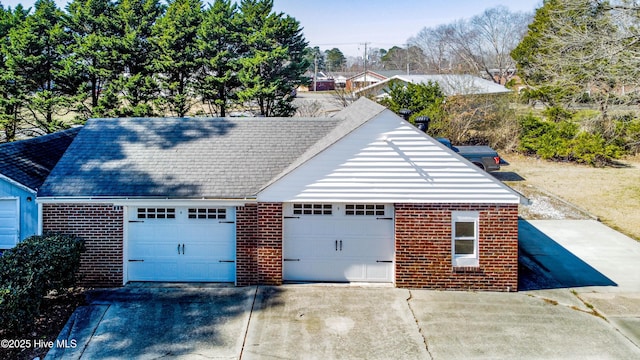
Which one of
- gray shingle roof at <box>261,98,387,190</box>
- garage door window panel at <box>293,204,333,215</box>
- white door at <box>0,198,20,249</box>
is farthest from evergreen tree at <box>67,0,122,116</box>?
garage door window panel at <box>293,204,333,215</box>

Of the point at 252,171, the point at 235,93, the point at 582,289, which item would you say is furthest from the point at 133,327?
the point at 235,93

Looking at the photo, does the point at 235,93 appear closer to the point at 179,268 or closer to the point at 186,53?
the point at 186,53

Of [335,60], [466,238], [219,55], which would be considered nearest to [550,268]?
[466,238]

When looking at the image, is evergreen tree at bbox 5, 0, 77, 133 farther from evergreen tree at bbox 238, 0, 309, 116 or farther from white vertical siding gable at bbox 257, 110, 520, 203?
white vertical siding gable at bbox 257, 110, 520, 203

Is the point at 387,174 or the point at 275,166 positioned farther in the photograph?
the point at 275,166

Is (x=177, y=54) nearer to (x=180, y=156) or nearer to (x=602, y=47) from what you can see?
(x=180, y=156)

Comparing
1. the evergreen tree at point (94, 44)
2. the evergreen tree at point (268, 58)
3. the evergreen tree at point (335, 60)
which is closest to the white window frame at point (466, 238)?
the evergreen tree at point (268, 58)
